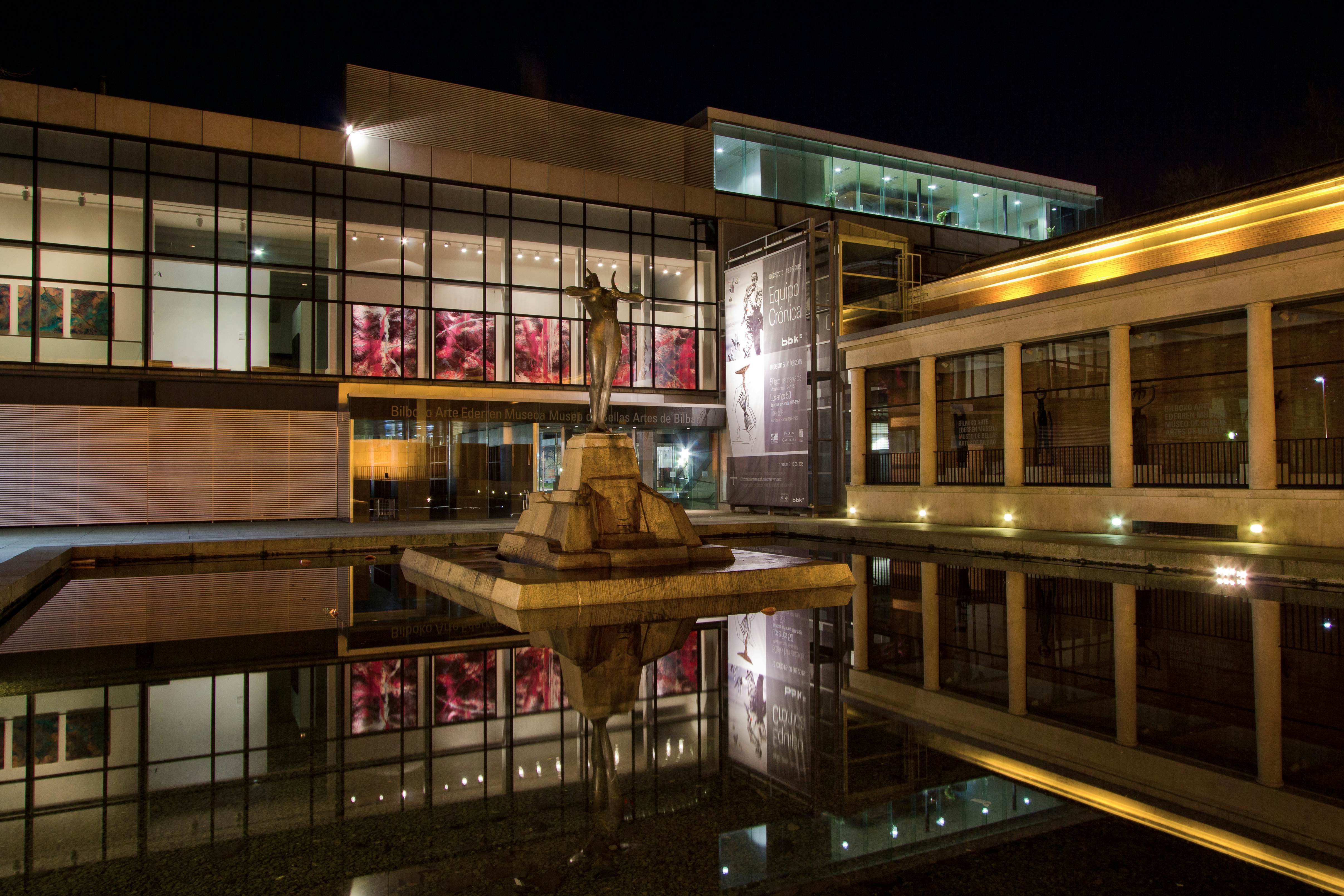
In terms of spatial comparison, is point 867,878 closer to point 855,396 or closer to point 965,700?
point 965,700

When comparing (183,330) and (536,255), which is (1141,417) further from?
(183,330)

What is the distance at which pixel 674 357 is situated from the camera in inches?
1307

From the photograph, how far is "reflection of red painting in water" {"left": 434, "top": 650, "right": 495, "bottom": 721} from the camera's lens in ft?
21.0

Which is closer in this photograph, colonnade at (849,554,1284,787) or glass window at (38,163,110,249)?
colonnade at (849,554,1284,787)

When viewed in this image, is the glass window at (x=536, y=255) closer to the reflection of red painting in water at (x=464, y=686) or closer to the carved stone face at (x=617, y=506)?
the carved stone face at (x=617, y=506)

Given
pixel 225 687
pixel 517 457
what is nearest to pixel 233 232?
pixel 517 457

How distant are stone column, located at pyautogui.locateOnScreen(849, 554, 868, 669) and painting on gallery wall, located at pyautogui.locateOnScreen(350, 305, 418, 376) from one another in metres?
17.7

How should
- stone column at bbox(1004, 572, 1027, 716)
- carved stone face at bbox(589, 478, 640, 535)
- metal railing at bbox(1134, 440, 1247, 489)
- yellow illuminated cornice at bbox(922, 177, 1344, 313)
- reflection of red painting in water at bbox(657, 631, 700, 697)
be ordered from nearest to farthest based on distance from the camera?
stone column at bbox(1004, 572, 1027, 716) < reflection of red painting in water at bbox(657, 631, 700, 697) < carved stone face at bbox(589, 478, 640, 535) < yellow illuminated cornice at bbox(922, 177, 1344, 313) < metal railing at bbox(1134, 440, 1247, 489)

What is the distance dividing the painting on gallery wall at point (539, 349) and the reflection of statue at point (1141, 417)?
18575 mm

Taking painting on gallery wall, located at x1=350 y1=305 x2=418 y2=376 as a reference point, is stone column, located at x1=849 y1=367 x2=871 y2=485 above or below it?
below

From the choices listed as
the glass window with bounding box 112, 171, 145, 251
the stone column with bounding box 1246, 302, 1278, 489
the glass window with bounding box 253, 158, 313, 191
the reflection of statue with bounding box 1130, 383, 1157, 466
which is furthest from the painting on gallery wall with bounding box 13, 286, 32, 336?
the reflection of statue with bounding box 1130, 383, 1157, 466

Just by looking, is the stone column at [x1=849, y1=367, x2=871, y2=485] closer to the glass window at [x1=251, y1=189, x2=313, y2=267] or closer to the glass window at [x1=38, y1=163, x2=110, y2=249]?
the glass window at [x1=251, y1=189, x2=313, y2=267]

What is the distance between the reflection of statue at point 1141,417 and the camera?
24.6 metres

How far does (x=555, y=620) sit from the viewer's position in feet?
34.0
